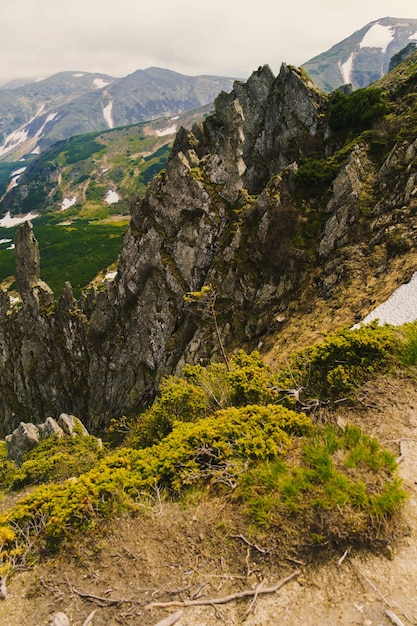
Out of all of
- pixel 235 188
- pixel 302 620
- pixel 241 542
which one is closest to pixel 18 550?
pixel 241 542

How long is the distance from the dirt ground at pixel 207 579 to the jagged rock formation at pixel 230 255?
1665 centimetres

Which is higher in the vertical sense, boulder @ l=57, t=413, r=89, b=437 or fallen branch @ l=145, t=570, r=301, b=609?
fallen branch @ l=145, t=570, r=301, b=609

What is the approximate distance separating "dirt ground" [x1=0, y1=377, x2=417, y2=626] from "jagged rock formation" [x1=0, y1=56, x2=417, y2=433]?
16648 millimetres

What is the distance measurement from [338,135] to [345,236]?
57.7ft

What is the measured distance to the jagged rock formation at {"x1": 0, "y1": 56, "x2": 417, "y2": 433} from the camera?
2723 centimetres

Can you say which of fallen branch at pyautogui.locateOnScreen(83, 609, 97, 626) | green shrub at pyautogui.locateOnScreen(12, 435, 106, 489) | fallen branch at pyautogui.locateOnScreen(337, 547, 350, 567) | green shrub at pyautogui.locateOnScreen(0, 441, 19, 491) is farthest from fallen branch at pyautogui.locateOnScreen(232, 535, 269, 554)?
green shrub at pyautogui.locateOnScreen(0, 441, 19, 491)

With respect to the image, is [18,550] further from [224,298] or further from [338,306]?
[224,298]

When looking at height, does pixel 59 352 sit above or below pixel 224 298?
below

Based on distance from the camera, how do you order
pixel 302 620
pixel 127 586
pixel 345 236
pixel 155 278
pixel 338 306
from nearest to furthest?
pixel 302 620 → pixel 127 586 → pixel 338 306 → pixel 345 236 → pixel 155 278

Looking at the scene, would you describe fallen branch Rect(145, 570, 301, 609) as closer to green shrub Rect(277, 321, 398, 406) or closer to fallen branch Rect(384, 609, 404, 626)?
fallen branch Rect(384, 609, 404, 626)

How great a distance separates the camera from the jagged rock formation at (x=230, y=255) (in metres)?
27.2

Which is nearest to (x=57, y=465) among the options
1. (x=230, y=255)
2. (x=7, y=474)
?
(x=7, y=474)

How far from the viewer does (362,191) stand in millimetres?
29031

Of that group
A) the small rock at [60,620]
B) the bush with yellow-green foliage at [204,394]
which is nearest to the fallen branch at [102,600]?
the small rock at [60,620]
